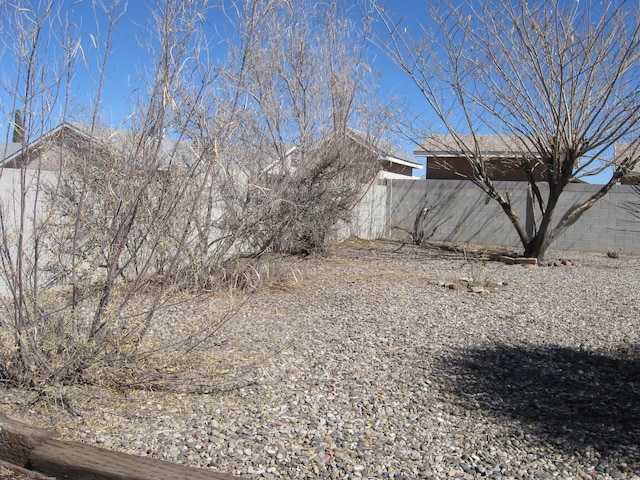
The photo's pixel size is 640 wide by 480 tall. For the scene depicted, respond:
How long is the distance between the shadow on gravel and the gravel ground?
0.02 meters

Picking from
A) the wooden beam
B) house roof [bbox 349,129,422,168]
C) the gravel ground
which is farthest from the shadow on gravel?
house roof [bbox 349,129,422,168]

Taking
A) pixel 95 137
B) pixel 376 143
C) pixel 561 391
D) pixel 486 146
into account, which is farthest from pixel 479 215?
pixel 561 391

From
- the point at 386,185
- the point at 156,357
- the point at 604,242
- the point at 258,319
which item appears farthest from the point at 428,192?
the point at 156,357

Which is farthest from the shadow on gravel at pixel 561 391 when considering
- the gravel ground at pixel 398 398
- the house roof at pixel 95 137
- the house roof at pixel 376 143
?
the house roof at pixel 376 143

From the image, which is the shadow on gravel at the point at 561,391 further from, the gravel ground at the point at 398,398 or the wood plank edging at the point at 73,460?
the wood plank edging at the point at 73,460

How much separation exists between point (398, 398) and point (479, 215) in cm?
1303

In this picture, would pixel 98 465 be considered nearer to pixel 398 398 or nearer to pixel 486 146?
pixel 398 398

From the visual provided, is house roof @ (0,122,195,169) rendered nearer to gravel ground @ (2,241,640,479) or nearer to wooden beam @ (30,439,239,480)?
gravel ground @ (2,241,640,479)

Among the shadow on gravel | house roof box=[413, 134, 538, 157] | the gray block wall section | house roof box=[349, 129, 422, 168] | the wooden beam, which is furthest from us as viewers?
the gray block wall section

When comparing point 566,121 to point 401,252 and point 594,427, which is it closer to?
point 401,252

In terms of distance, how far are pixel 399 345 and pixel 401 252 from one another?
27.3ft

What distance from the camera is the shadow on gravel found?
4.05 m

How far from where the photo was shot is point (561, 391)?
16.1 feet

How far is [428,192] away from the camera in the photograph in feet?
57.0
